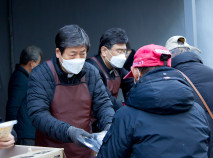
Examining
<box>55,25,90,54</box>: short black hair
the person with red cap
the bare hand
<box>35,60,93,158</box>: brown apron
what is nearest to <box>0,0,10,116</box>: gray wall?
<box>35,60,93,158</box>: brown apron

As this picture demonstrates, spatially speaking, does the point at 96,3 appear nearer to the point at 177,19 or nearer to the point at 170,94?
the point at 177,19

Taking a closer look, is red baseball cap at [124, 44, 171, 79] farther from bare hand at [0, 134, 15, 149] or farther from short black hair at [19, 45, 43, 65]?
short black hair at [19, 45, 43, 65]

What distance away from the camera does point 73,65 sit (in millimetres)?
2641

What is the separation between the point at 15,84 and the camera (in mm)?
4168

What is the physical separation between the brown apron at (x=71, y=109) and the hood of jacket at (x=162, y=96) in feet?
3.28

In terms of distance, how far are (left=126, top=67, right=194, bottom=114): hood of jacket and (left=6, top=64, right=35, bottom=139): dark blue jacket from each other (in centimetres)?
266

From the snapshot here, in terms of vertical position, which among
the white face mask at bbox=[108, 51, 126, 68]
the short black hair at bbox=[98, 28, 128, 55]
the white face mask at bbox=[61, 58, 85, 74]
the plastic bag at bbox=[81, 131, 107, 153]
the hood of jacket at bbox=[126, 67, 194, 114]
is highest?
the short black hair at bbox=[98, 28, 128, 55]

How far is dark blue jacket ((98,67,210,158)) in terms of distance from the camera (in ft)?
5.27

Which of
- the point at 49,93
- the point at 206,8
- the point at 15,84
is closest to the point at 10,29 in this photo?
the point at 15,84

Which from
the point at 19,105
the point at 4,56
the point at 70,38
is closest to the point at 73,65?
the point at 70,38

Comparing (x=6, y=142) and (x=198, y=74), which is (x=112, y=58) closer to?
(x=198, y=74)

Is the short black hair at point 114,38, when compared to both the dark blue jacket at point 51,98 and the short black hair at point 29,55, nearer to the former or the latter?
the dark blue jacket at point 51,98

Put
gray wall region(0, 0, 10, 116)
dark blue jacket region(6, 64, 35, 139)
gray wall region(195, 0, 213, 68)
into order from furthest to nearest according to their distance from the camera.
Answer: gray wall region(0, 0, 10, 116) → gray wall region(195, 0, 213, 68) → dark blue jacket region(6, 64, 35, 139)

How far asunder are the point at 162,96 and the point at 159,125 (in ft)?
0.46
